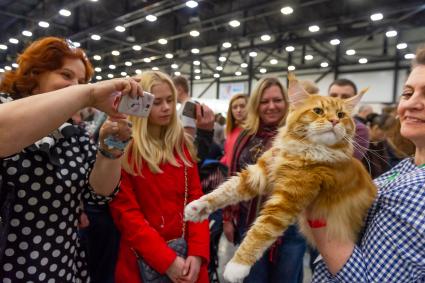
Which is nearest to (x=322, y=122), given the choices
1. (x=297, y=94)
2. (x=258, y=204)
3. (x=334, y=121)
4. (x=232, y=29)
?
(x=334, y=121)

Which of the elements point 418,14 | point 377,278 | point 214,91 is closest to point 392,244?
point 377,278

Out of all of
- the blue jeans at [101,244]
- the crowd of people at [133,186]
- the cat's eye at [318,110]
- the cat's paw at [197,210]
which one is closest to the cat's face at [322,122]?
the cat's eye at [318,110]

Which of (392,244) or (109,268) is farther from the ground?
(392,244)

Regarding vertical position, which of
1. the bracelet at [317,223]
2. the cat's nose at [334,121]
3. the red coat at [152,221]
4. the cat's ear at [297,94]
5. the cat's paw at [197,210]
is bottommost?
the red coat at [152,221]

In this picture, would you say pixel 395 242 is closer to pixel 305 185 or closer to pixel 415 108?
→ pixel 305 185

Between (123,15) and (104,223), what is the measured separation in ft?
24.6

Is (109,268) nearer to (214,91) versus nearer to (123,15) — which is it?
(123,15)

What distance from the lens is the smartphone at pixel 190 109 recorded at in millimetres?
2152

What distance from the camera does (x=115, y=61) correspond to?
13977 millimetres

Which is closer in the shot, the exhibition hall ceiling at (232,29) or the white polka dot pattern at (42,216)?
the white polka dot pattern at (42,216)

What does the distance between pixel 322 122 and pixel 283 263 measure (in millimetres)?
1050

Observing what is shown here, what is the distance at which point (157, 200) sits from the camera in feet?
5.18

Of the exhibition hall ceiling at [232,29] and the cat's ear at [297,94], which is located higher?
the exhibition hall ceiling at [232,29]

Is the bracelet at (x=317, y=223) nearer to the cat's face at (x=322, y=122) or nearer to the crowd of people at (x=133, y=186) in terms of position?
the crowd of people at (x=133, y=186)
